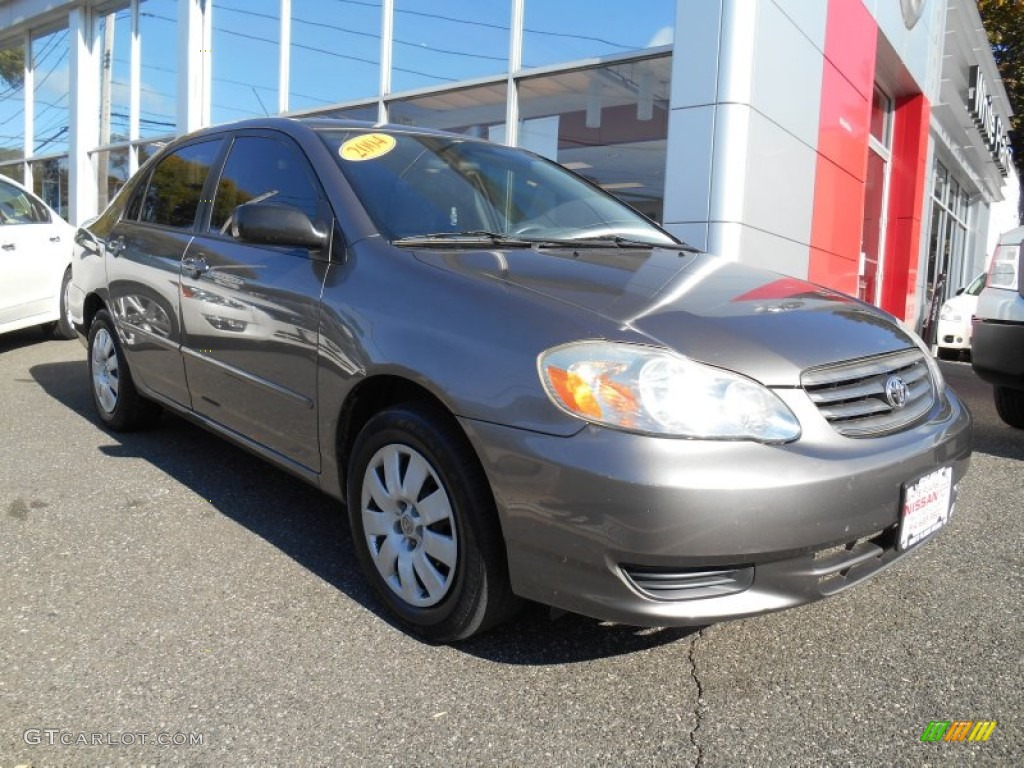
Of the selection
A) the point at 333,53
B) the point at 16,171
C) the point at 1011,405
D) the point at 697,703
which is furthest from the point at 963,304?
the point at 16,171

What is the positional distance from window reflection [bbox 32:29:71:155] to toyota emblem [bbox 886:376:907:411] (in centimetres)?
1565

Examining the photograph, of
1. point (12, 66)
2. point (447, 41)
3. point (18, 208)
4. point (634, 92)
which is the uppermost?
point (12, 66)

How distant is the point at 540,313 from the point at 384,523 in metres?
0.82

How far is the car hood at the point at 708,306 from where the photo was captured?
209cm

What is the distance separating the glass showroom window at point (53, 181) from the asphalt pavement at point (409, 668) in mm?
13679

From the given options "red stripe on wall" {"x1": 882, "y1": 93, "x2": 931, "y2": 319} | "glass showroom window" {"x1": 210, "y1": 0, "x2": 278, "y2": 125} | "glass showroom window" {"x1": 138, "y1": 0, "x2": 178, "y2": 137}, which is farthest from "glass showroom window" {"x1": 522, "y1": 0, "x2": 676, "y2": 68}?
"glass showroom window" {"x1": 138, "y1": 0, "x2": 178, "y2": 137}

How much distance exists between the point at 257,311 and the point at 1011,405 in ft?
14.6

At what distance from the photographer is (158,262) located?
3.75 meters

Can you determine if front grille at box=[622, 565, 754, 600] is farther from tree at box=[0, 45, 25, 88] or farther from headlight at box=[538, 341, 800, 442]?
tree at box=[0, 45, 25, 88]

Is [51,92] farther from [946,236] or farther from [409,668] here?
[946,236]

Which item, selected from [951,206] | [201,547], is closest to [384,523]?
[201,547]

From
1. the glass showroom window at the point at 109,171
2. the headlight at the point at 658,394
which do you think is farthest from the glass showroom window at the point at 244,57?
the headlight at the point at 658,394

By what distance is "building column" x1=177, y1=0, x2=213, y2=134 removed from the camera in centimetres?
1120

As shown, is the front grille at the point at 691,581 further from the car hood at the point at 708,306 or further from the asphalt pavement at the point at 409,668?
the car hood at the point at 708,306
